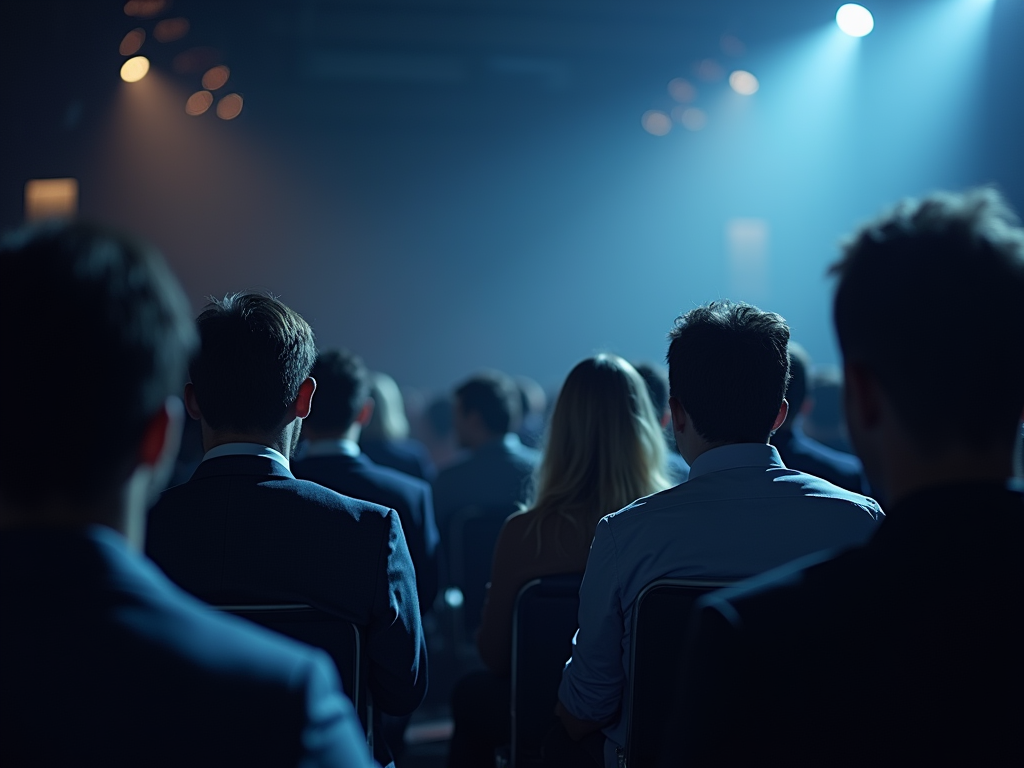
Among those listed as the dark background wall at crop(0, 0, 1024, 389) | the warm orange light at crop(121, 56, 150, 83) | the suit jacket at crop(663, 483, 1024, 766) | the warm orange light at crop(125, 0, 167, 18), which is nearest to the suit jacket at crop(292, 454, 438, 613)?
the suit jacket at crop(663, 483, 1024, 766)

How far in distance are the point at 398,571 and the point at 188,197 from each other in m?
9.26

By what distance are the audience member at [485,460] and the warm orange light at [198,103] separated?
6664 mm

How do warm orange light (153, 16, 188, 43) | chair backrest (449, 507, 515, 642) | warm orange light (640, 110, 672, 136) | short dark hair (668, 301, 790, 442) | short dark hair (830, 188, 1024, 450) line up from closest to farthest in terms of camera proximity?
short dark hair (830, 188, 1024, 450)
short dark hair (668, 301, 790, 442)
chair backrest (449, 507, 515, 642)
warm orange light (153, 16, 188, 43)
warm orange light (640, 110, 672, 136)

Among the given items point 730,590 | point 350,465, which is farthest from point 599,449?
point 730,590

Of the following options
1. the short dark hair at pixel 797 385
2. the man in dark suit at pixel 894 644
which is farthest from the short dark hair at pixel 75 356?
the short dark hair at pixel 797 385

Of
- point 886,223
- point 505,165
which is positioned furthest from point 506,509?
point 505,165

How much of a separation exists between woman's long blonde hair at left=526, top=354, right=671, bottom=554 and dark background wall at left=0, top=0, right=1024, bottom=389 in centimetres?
598

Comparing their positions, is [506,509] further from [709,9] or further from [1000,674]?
[709,9]

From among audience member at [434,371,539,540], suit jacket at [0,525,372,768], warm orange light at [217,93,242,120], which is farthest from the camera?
warm orange light at [217,93,242,120]

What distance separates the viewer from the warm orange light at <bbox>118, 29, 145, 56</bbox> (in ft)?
25.6

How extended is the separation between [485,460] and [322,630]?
239cm

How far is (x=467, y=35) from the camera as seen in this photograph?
8539 mm

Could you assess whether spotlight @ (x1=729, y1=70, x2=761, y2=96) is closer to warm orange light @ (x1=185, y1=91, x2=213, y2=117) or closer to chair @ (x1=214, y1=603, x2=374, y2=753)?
warm orange light @ (x1=185, y1=91, x2=213, y2=117)

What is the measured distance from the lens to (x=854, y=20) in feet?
27.1
